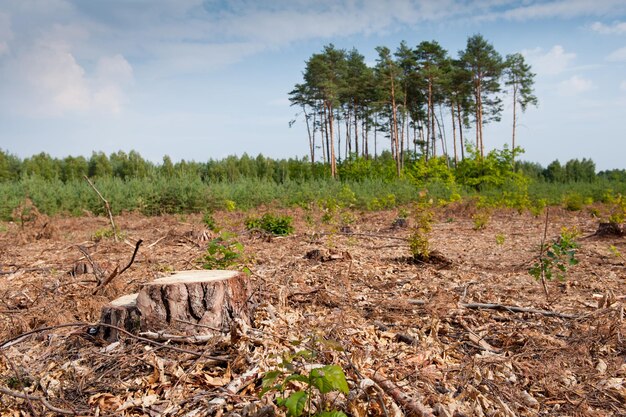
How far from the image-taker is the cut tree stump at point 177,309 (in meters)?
3.23

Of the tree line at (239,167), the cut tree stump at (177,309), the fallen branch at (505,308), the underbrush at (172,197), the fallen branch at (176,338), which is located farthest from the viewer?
the tree line at (239,167)

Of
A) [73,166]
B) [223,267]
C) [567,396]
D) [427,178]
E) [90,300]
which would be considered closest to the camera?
[567,396]

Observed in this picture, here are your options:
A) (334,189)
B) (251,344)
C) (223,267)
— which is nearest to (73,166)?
(334,189)

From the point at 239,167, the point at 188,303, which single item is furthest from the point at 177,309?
the point at 239,167

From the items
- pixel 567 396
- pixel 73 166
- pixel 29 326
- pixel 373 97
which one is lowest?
pixel 567 396

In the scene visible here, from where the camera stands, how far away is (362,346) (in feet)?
10.6

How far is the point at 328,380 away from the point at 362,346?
4.01 ft

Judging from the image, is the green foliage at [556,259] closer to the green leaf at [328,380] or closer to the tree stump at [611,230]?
the green leaf at [328,380]

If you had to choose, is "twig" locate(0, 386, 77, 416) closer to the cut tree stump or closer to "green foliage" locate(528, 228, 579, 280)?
the cut tree stump

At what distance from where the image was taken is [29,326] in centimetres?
387

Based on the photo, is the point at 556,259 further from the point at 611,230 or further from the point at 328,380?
the point at 611,230

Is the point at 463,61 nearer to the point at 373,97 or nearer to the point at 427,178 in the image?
the point at 373,97

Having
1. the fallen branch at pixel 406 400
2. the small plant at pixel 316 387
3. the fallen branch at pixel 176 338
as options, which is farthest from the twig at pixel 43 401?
the fallen branch at pixel 406 400

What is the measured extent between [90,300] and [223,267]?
1.28 m
